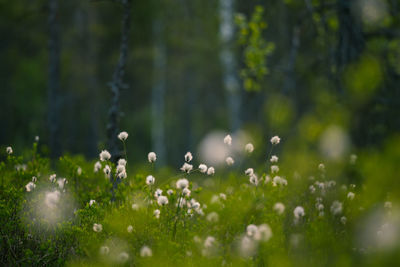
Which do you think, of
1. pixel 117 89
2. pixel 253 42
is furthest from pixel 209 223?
pixel 253 42

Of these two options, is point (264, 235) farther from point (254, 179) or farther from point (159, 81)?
point (159, 81)

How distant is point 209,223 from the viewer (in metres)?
3.01

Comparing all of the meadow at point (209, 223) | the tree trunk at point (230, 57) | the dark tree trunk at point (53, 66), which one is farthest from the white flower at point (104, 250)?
the tree trunk at point (230, 57)

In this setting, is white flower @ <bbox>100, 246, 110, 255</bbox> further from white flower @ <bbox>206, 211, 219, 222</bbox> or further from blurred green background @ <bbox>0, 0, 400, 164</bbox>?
blurred green background @ <bbox>0, 0, 400, 164</bbox>

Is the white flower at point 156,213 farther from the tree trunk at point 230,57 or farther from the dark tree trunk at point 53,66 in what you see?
the tree trunk at point 230,57

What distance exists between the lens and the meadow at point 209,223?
2.27 metres

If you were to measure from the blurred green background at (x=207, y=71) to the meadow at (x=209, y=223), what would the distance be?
728 millimetres

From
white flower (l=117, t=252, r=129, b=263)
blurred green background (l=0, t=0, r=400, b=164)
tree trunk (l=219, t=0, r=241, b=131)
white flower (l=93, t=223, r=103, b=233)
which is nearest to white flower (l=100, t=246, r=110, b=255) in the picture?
white flower (l=117, t=252, r=129, b=263)

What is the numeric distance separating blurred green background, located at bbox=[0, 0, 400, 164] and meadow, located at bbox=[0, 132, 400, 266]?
28.6 inches

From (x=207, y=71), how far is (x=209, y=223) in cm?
1926

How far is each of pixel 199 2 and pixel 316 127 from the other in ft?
47.8

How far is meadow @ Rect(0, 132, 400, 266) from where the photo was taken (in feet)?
7.45

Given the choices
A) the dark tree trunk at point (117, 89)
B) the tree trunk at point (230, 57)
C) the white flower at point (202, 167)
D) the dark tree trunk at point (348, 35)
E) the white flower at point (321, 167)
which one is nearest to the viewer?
the white flower at point (202, 167)

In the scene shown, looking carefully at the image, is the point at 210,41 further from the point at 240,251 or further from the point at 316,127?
the point at 240,251
